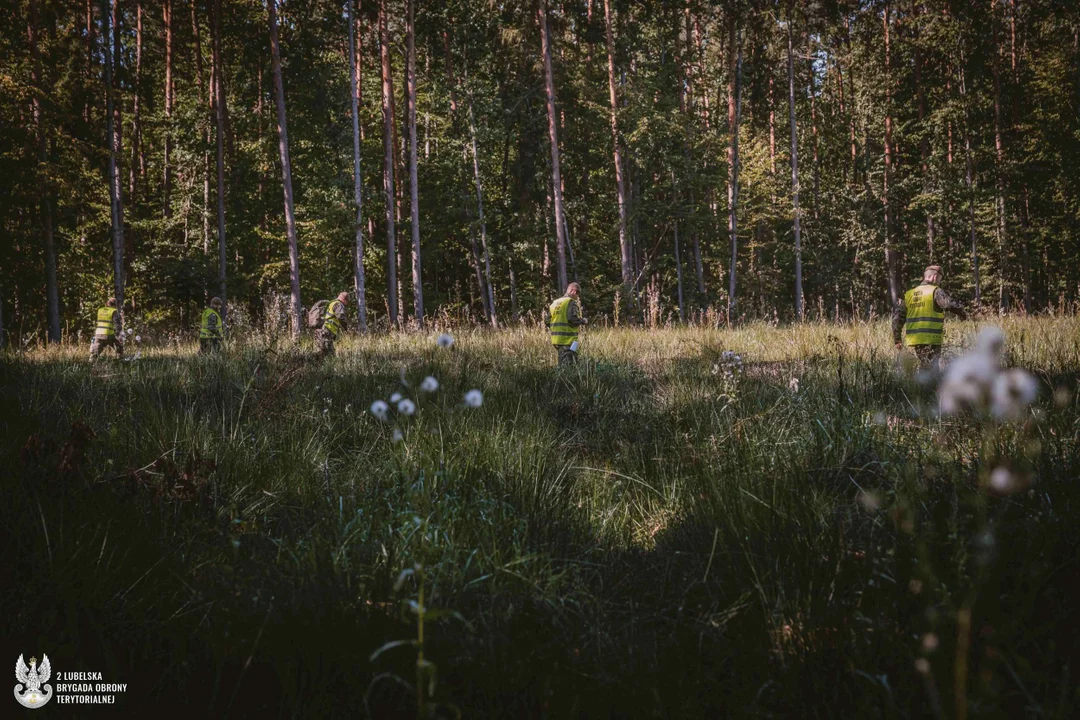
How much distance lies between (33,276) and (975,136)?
37.1 m

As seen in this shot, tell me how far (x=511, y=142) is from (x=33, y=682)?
103 feet

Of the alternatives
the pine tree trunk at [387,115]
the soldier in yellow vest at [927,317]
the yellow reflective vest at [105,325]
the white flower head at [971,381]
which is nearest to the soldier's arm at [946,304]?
the soldier in yellow vest at [927,317]

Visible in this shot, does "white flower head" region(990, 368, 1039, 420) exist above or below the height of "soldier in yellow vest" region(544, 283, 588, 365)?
below

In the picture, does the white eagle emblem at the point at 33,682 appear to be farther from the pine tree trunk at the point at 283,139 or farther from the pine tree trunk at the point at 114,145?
the pine tree trunk at the point at 114,145

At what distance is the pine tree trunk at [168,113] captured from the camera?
22016 mm

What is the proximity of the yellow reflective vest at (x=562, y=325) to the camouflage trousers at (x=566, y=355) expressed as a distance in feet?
0.27

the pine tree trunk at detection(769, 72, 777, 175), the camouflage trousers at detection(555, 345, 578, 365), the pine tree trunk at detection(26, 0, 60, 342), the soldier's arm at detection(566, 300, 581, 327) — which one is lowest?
the camouflage trousers at detection(555, 345, 578, 365)

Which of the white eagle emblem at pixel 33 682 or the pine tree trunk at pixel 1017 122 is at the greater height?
the pine tree trunk at pixel 1017 122

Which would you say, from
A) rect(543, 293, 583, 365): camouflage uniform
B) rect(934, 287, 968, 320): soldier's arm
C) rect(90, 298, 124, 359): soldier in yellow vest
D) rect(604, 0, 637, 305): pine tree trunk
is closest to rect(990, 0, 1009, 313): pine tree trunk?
rect(604, 0, 637, 305): pine tree trunk

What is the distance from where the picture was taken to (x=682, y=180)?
23969 mm

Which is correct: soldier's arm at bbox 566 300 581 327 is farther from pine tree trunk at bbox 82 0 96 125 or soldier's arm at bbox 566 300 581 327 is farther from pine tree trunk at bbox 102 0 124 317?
pine tree trunk at bbox 82 0 96 125

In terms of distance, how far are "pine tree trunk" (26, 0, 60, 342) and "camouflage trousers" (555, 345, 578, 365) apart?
A: 640 inches

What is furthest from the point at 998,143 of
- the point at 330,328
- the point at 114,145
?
the point at 114,145

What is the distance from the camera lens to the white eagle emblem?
1516 mm
